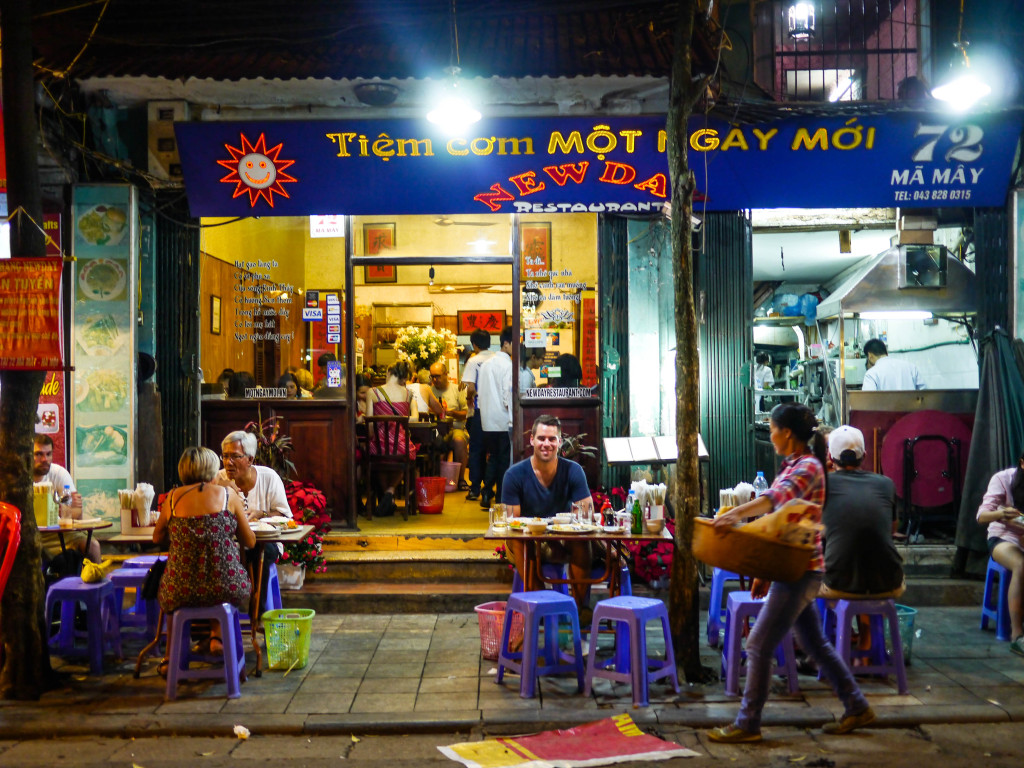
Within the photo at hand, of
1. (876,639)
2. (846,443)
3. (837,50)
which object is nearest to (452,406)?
(837,50)

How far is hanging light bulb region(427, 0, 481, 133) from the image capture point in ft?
26.5

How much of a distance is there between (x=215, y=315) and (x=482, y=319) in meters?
6.38

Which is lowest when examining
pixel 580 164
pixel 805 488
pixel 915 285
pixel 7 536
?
pixel 7 536

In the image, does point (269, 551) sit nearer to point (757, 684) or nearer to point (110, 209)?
point (757, 684)

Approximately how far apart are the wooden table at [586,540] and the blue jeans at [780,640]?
138 centimetres

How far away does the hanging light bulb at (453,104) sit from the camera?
26.5 feet

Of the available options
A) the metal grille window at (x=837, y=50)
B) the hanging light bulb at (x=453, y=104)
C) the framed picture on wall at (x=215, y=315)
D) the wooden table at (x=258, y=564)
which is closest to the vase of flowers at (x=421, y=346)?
the framed picture on wall at (x=215, y=315)

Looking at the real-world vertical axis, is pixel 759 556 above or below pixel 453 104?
below

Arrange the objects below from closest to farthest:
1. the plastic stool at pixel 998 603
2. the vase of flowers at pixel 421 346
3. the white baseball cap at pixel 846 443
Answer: the white baseball cap at pixel 846 443
the plastic stool at pixel 998 603
the vase of flowers at pixel 421 346

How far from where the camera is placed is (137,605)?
713 centimetres

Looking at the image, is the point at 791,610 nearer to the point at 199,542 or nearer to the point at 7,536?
the point at 199,542

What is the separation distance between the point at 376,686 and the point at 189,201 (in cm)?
550

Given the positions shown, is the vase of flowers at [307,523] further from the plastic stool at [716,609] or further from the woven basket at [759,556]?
the woven basket at [759,556]

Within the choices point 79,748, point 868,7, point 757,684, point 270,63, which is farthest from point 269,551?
point 868,7
